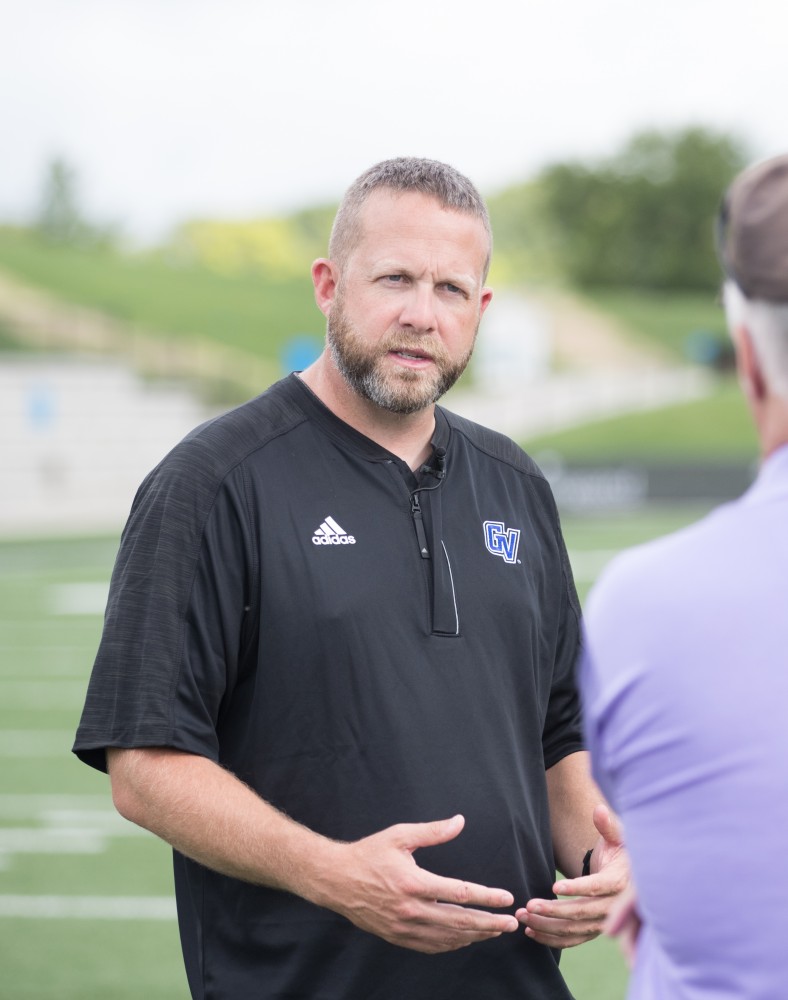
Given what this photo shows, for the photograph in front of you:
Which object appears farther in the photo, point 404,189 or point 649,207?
point 649,207

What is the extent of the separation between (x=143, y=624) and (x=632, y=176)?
254 feet

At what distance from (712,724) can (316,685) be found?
1158 mm

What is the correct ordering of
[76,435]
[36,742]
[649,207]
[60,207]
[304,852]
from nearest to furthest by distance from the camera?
[304,852] < [36,742] < [76,435] < [649,207] < [60,207]

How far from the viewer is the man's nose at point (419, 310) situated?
2.56 m

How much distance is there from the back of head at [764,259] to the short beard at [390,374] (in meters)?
1.21

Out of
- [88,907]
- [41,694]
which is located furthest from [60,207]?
[88,907]

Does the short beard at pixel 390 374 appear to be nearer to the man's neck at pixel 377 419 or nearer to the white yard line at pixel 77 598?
the man's neck at pixel 377 419

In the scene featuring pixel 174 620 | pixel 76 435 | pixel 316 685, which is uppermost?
pixel 76 435

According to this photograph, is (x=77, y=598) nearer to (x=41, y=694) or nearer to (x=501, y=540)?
(x=41, y=694)

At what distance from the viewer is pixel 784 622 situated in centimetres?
134

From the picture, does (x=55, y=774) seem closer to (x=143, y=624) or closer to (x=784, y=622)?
(x=143, y=624)

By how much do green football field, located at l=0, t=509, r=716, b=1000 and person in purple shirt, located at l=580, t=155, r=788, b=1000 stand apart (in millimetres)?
4312

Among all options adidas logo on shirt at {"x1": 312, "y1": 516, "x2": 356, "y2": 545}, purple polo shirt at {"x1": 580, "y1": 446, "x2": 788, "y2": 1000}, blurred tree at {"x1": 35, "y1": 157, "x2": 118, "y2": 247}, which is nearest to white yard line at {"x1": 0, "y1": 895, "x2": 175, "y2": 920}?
adidas logo on shirt at {"x1": 312, "y1": 516, "x2": 356, "y2": 545}

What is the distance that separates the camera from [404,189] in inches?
102
